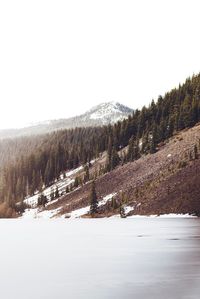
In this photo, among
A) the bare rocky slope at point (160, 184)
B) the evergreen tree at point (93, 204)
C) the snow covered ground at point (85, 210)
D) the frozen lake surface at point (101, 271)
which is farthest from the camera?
the snow covered ground at point (85, 210)

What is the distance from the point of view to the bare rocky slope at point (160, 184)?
5635 inches

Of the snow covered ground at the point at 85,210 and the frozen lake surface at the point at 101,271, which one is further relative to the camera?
the snow covered ground at the point at 85,210

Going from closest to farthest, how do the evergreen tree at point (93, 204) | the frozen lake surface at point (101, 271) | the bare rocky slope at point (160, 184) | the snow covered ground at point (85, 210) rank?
the frozen lake surface at point (101, 271) → the bare rocky slope at point (160, 184) → the evergreen tree at point (93, 204) → the snow covered ground at point (85, 210)

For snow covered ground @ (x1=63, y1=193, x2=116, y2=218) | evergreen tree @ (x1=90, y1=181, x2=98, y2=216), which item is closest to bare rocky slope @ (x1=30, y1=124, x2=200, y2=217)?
evergreen tree @ (x1=90, y1=181, x2=98, y2=216)

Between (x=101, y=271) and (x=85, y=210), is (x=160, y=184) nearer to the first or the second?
(x=85, y=210)

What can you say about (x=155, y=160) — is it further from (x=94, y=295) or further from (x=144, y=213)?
(x=94, y=295)

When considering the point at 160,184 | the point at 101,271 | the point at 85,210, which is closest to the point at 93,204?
the point at 85,210

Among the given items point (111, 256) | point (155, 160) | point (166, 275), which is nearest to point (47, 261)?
point (111, 256)

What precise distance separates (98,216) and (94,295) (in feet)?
461

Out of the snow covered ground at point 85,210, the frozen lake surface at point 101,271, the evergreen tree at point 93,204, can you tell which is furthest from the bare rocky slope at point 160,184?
the frozen lake surface at point 101,271

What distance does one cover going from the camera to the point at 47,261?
41344 millimetres

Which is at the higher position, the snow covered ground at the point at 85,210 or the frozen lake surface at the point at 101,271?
the frozen lake surface at the point at 101,271

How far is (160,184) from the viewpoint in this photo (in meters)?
158

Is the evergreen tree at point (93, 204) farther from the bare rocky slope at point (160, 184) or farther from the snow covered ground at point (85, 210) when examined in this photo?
the snow covered ground at point (85, 210)
